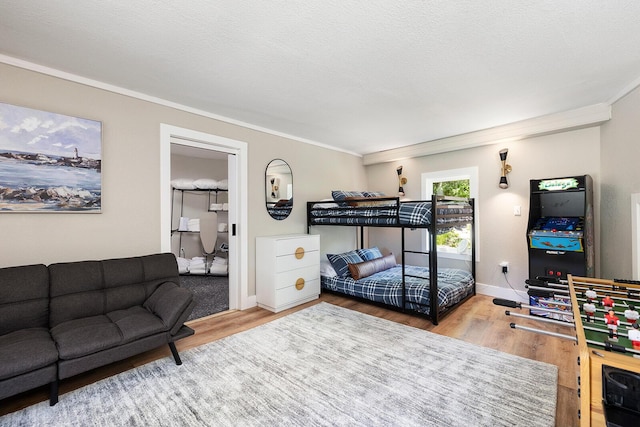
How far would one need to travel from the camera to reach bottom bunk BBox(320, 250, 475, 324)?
314cm

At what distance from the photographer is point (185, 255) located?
5.66m

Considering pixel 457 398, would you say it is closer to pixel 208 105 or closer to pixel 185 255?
pixel 208 105

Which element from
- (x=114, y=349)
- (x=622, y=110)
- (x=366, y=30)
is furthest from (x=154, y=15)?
(x=622, y=110)

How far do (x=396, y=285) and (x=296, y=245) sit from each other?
1353mm

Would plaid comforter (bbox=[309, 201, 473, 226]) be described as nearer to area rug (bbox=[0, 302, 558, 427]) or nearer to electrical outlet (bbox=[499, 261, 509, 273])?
electrical outlet (bbox=[499, 261, 509, 273])

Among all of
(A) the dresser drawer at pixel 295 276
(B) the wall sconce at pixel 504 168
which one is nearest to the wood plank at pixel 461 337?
(A) the dresser drawer at pixel 295 276

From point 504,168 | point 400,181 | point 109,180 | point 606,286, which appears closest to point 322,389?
point 606,286

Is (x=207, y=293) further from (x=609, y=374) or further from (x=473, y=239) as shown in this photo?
(x=609, y=374)

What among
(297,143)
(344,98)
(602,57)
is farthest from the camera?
(297,143)

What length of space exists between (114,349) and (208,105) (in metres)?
2.37

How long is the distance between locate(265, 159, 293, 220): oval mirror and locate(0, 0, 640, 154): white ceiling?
96 cm

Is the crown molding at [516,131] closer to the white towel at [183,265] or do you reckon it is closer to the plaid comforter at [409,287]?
the plaid comforter at [409,287]

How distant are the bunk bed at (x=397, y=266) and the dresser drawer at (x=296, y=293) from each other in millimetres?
301

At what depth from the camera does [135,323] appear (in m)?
2.01
